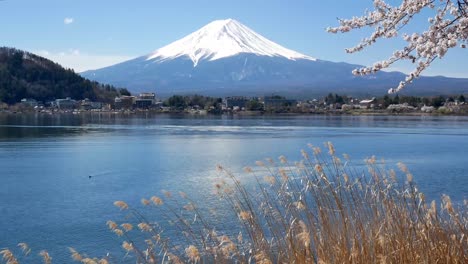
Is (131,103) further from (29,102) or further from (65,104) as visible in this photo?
(29,102)

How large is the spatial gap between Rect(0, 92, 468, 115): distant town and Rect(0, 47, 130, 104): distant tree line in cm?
124

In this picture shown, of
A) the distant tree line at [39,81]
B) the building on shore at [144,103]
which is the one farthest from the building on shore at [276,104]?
the distant tree line at [39,81]

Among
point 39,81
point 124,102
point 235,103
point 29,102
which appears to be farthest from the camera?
point 39,81

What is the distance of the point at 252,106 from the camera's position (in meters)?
45.1

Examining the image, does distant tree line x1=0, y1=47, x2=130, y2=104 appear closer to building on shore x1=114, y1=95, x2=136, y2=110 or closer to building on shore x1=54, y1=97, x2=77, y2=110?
building on shore x1=114, y1=95, x2=136, y2=110

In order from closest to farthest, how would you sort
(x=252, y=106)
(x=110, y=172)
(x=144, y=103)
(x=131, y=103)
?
(x=110, y=172)
(x=252, y=106)
(x=131, y=103)
(x=144, y=103)

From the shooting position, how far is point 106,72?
407 feet

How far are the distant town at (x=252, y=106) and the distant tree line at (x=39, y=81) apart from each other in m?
1.24

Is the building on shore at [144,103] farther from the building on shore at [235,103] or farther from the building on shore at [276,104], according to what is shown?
the building on shore at [276,104]

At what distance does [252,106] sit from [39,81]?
19.7 metres

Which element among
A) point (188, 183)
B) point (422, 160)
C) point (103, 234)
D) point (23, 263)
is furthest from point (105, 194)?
point (422, 160)

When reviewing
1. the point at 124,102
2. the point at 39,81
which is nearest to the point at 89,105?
the point at 124,102

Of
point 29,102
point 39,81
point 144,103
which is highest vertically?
point 39,81

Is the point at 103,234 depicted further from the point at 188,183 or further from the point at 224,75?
the point at 224,75
